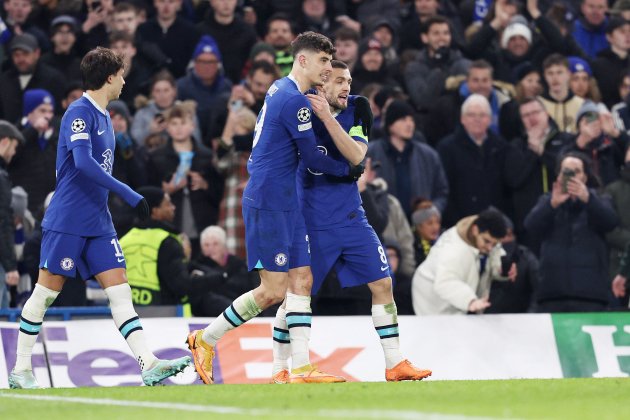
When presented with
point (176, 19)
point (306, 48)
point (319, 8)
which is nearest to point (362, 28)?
point (319, 8)

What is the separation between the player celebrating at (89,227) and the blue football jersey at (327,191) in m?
1.52

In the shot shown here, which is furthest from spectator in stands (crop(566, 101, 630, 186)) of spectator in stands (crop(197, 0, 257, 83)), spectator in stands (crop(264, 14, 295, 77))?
spectator in stands (crop(197, 0, 257, 83))

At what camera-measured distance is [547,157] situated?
699 inches

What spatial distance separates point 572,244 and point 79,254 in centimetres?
641

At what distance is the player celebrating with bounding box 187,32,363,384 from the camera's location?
11203 mm

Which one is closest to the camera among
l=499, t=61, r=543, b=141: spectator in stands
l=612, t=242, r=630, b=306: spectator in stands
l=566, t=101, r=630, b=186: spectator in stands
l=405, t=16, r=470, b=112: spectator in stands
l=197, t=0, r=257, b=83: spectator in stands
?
l=612, t=242, r=630, b=306: spectator in stands

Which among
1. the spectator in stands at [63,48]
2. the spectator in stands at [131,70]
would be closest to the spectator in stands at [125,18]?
the spectator in stands at [131,70]

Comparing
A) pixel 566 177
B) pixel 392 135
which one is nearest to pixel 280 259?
pixel 566 177

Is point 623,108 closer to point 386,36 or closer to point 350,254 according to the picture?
point 386,36

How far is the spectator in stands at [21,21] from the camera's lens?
1881cm

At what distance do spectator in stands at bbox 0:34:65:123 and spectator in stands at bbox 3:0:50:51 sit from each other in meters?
0.81

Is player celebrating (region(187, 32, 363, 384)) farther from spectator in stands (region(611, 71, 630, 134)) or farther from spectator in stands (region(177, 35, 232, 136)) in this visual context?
spectator in stands (region(611, 71, 630, 134))

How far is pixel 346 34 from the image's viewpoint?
1888 centimetres

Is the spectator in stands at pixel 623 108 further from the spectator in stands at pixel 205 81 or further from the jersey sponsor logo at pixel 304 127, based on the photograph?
the jersey sponsor logo at pixel 304 127
